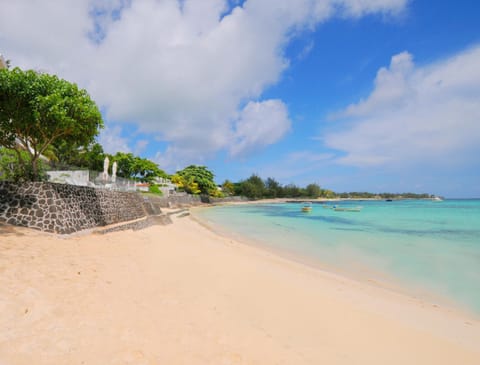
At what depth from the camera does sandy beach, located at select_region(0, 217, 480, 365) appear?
2.44m

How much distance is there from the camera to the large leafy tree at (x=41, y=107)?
7.20 m

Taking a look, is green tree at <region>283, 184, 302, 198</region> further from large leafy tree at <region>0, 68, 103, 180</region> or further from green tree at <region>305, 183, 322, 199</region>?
large leafy tree at <region>0, 68, 103, 180</region>

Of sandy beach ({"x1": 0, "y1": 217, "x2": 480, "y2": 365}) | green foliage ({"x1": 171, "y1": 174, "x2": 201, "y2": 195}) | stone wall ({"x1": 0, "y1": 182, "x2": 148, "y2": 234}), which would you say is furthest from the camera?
green foliage ({"x1": 171, "y1": 174, "x2": 201, "y2": 195})

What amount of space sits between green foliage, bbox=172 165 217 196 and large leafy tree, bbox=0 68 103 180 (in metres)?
40.5

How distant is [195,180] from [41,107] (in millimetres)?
45620

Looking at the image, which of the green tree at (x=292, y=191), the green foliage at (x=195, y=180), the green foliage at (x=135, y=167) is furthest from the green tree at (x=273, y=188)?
the green foliage at (x=135, y=167)

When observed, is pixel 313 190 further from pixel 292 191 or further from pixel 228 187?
pixel 228 187

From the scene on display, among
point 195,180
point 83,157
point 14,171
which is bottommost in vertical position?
point 14,171

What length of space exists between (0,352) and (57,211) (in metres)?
6.55

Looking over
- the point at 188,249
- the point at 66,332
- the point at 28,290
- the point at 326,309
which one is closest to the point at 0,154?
the point at 188,249

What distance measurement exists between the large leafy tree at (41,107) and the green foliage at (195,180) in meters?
40.5

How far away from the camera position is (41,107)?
7195mm

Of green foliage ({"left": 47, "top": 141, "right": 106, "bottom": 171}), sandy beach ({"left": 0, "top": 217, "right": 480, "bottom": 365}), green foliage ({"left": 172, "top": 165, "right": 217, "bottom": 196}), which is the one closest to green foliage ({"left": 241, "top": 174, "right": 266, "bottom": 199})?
green foliage ({"left": 172, "top": 165, "right": 217, "bottom": 196})

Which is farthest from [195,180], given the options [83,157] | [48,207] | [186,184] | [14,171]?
[48,207]
